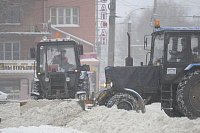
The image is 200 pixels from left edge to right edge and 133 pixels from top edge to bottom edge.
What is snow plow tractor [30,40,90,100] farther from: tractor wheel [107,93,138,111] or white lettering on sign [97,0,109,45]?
white lettering on sign [97,0,109,45]

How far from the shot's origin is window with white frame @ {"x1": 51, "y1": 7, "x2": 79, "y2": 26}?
42.7 metres

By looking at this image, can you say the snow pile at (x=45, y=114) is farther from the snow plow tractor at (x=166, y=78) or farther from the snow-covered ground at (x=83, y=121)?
the snow plow tractor at (x=166, y=78)

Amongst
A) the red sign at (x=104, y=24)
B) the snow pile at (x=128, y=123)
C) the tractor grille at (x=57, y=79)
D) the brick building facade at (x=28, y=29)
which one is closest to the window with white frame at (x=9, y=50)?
the brick building facade at (x=28, y=29)

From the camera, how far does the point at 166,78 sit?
1184cm

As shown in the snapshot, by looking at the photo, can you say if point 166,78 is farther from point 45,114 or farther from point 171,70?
point 45,114

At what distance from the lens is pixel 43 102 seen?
12.4 m

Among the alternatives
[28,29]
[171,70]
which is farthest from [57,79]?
[28,29]

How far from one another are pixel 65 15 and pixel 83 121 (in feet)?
108

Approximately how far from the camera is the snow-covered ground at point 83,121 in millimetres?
8695

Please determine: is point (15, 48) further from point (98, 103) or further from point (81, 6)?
point (98, 103)

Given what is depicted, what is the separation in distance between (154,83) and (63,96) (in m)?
3.85

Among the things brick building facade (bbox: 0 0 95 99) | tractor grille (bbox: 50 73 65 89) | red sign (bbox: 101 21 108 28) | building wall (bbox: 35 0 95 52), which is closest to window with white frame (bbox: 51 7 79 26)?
brick building facade (bbox: 0 0 95 99)

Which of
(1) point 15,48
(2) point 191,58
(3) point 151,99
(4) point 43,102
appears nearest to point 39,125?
(4) point 43,102

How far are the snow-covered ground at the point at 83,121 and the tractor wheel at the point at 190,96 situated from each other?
2.26 feet
